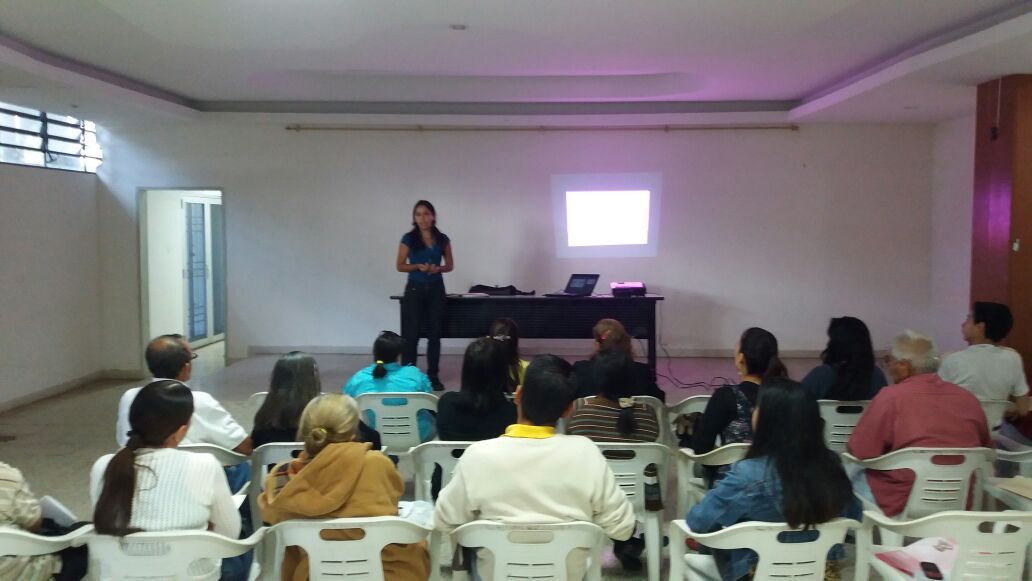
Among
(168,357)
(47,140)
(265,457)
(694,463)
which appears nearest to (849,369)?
(694,463)

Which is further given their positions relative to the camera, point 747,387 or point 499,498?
point 747,387

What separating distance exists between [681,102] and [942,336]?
11.3 feet

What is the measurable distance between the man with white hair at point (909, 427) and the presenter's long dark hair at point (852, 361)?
460 millimetres

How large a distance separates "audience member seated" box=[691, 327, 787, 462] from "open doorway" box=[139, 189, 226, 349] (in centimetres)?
623

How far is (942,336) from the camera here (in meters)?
7.00

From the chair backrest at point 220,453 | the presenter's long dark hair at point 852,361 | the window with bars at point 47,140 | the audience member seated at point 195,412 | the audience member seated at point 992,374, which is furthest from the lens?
the window with bars at point 47,140

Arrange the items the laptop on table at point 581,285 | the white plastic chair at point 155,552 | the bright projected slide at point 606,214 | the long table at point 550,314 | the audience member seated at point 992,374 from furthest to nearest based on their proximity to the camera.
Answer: the bright projected slide at point 606,214 < the laptop on table at point 581,285 < the long table at point 550,314 < the audience member seated at point 992,374 < the white plastic chair at point 155,552

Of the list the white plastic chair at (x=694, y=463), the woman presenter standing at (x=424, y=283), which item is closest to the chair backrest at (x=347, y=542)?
the white plastic chair at (x=694, y=463)

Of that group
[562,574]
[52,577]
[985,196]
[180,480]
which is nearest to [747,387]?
[562,574]

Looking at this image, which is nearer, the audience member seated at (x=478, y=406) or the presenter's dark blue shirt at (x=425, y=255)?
the audience member seated at (x=478, y=406)

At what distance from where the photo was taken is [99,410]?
220 inches

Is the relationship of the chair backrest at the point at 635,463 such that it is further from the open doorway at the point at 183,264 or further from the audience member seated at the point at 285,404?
the open doorway at the point at 183,264

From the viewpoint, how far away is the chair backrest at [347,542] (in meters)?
1.80

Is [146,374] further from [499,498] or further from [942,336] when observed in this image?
[942,336]
